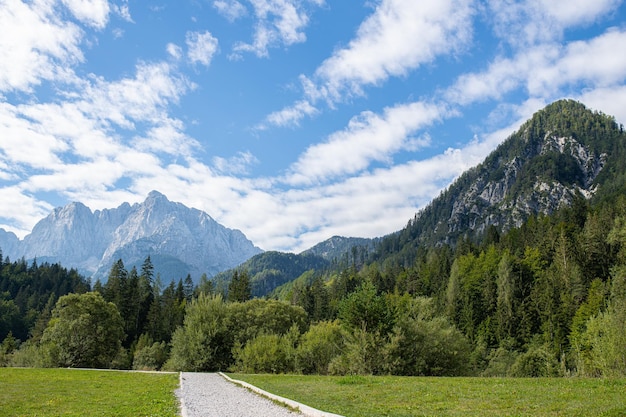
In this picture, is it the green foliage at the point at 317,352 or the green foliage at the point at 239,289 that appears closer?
the green foliage at the point at 317,352

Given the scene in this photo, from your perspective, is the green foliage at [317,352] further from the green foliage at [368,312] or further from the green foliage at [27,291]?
the green foliage at [27,291]

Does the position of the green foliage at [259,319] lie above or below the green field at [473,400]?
above

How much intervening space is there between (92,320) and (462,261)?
103m

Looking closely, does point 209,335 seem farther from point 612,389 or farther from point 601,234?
point 601,234

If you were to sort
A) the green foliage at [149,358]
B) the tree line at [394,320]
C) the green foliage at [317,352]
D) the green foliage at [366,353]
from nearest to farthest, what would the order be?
1. the green foliage at [366,353]
2. the tree line at [394,320]
3. the green foliage at [317,352]
4. the green foliage at [149,358]

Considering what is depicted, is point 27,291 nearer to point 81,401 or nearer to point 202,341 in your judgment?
point 202,341

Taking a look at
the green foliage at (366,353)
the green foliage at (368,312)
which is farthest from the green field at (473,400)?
the green foliage at (368,312)

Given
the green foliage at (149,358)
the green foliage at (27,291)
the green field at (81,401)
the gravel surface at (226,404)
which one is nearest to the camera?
the gravel surface at (226,404)

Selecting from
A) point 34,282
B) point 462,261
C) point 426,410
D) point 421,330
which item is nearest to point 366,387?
point 426,410

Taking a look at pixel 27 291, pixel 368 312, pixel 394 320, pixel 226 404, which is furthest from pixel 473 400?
pixel 27 291

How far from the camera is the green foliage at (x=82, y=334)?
64500 millimetres

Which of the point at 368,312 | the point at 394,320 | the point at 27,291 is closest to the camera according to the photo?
the point at 368,312

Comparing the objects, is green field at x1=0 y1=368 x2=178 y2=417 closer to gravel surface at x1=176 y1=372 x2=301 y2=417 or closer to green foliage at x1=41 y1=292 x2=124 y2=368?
gravel surface at x1=176 y1=372 x2=301 y2=417

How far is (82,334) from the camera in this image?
217ft
